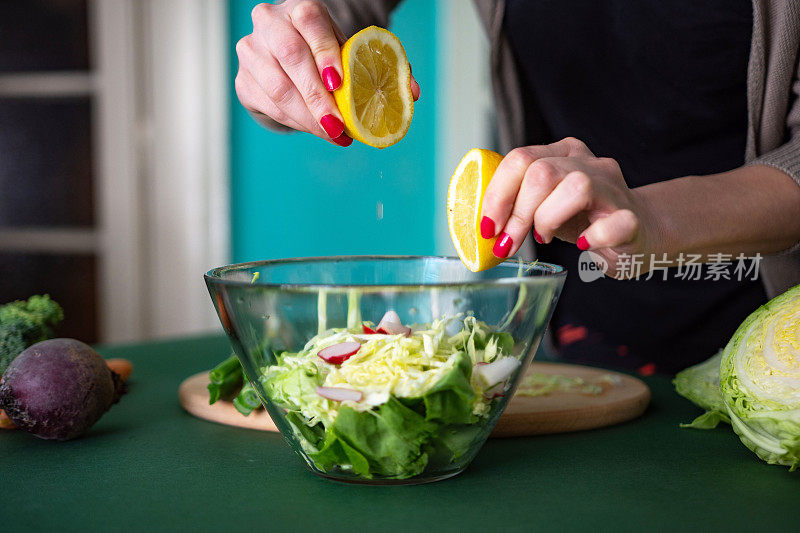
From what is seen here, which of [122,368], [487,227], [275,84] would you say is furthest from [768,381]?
[122,368]

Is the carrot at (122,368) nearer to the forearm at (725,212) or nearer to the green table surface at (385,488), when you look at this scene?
the green table surface at (385,488)

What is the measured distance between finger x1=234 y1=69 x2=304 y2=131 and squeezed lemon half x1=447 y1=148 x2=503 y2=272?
0.33 meters

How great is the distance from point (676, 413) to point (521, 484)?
0.42m

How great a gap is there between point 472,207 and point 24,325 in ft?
2.18

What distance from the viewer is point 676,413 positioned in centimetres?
120

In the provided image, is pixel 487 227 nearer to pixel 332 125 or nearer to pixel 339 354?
pixel 339 354

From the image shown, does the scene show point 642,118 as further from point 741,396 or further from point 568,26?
point 741,396

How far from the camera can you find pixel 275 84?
48.2 inches

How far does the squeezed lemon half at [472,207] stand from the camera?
99 cm

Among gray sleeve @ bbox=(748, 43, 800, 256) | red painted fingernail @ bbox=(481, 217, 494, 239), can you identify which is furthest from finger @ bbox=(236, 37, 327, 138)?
gray sleeve @ bbox=(748, 43, 800, 256)

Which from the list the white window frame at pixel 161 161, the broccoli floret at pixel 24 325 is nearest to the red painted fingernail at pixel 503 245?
the broccoli floret at pixel 24 325

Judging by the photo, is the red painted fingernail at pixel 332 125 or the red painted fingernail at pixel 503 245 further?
the red painted fingernail at pixel 332 125

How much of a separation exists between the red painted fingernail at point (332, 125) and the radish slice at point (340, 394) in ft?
1.60

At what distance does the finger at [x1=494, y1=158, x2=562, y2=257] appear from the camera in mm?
906
